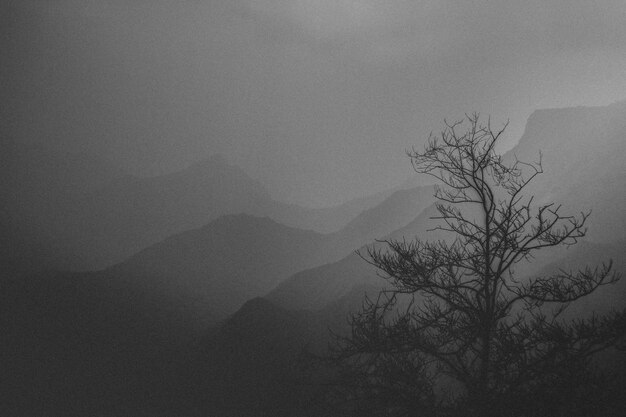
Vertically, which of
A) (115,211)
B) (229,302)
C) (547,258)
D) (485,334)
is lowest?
(547,258)

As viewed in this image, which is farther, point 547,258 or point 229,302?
point 229,302

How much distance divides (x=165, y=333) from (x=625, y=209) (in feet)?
199

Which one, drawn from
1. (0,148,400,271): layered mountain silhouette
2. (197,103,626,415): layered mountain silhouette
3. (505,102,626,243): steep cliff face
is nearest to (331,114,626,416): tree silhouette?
(197,103,626,415): layered mountain silhouette

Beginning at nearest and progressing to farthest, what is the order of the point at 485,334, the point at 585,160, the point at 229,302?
1. the point at 485,334
2. the point at 585,160
3. the point at 229,302

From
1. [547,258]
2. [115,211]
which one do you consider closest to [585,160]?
[547,258]

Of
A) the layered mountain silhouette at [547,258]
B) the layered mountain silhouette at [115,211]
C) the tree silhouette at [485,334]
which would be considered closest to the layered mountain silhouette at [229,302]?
the layered mountain silhouette at [547,258]

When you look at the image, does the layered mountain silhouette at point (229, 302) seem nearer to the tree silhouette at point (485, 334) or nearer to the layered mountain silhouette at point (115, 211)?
the tree silhouette at point (485, 334)

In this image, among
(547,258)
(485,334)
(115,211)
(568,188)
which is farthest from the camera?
(115,211)

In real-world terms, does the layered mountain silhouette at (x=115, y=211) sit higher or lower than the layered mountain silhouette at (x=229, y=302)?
higher

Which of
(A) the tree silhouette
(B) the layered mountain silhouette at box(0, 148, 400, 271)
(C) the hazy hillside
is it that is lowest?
(A) the tree silhouette

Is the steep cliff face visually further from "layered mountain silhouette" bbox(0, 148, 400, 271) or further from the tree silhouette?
"layered mountain silhouette" bbox(0, 148, 400, 271)

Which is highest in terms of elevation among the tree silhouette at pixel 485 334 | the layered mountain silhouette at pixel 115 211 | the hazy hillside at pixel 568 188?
the layered mountain silhouette at pixel 115 211

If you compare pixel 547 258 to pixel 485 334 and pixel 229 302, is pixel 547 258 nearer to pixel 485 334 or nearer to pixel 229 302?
pixel 485 334

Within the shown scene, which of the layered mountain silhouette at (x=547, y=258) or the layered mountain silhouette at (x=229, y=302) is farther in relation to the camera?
the layered mountain silhouette at (x=229, y=302)
